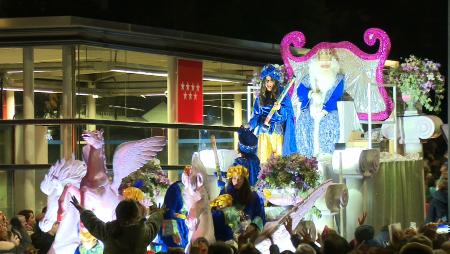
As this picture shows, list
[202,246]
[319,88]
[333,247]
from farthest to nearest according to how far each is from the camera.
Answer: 1. [319,88]
2. [202,246]
3. [333,247]

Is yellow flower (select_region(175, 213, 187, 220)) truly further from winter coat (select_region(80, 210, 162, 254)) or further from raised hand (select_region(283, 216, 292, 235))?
winter coat (select_region(80, 210, 162, 254))

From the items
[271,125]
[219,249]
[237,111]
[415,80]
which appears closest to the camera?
[219,249]

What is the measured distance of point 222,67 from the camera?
21.3 m

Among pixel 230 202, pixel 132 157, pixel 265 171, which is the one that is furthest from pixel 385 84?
pixel 132 157

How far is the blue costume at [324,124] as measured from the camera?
15.5m

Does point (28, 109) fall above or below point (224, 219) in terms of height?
above

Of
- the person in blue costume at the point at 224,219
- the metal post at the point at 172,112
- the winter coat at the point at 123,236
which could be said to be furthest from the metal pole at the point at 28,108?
the winter coat at the point at 123,236

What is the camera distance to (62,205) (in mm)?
10469

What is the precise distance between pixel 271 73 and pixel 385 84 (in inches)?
77.1

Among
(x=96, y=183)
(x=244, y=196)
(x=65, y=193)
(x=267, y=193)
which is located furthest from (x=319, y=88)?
(x=65, y=193)

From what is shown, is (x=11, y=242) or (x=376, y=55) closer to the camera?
(x=11, y=242)

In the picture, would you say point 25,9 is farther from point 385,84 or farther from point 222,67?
point 385,84

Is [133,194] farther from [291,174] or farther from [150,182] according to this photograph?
[291,174]

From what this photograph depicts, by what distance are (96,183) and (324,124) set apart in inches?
229
